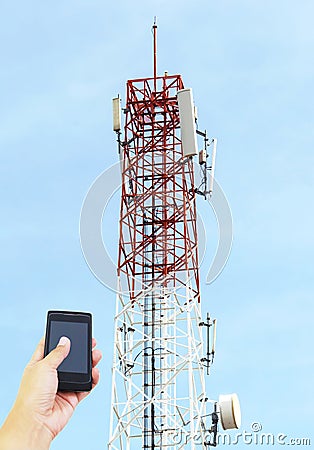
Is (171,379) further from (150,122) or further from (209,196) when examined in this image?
(150,122)

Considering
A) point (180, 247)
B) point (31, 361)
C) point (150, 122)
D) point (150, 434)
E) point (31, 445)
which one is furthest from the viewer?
point (150, 122)

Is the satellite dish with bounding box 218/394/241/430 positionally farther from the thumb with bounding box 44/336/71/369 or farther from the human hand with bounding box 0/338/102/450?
the thumb with bounding box 44/336/71/369

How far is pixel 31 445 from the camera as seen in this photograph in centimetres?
218

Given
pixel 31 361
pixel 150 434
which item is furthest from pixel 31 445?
pixel 150 434

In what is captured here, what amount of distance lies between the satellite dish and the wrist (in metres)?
13.9

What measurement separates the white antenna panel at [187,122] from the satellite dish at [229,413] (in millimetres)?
5210

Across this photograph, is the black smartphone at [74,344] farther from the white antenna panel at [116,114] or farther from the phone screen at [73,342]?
the white antenna panel at [116,114]

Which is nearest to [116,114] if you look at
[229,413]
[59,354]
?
[229,413]

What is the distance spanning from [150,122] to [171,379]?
6.02m

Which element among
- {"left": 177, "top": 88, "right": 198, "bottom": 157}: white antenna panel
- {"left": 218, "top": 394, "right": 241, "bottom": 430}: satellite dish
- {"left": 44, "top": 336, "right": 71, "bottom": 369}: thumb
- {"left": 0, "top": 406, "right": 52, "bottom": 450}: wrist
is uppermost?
{"left": 177, "top": 88, "right": 198, "bottom": 157}: white antenna panel

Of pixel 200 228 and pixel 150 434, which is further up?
pixel 200 228

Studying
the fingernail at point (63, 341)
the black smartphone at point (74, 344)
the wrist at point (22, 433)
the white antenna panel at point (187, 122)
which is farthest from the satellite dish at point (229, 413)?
the wrist at point (22, 433)

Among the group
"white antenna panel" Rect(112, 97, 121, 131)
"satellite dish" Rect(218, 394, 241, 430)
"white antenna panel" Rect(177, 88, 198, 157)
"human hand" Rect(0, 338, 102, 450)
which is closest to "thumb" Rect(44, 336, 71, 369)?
"human hand" Rect(0, 338, 102, 450)

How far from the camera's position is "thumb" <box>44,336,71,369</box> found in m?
2.49
